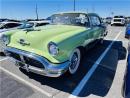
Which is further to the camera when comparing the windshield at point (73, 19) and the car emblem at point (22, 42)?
the windshield at point (73, 19)

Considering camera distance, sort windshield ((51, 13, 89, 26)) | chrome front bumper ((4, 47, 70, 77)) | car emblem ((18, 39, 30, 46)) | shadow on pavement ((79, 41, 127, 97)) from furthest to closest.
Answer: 1. windshield ((51, 13, 89, 26))
2. car emblem ((18, 39, 30, 46))
3. shadow on pavement ((79, 41, 127, 97))
4. chrome front bumper ((4, 47, 70, 77))

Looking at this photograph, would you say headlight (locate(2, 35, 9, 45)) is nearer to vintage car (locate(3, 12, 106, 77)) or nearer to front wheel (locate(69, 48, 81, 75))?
vintage car (locate(3, 12, 106, 77))

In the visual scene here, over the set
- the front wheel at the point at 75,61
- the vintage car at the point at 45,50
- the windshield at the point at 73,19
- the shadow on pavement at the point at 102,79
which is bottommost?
the shadow on pavement at the point at 102,79

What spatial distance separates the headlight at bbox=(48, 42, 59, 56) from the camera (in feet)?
12.2

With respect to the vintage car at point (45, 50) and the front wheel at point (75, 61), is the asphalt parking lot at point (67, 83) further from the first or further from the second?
the vintage car at point (45, 50)

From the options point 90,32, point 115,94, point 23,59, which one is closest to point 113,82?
point 115,94

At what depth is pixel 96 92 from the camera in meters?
3.81

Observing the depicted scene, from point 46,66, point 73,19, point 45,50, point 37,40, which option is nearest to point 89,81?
point 46,66

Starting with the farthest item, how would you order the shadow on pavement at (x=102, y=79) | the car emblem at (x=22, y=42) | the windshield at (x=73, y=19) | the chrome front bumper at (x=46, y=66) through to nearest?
1. the windshield at (x=73, y=19)
2. the car emblem at (x=22, y=42)
3. the shadow on pavement at (x=102, y=79)
4. the chrome front bumper at (x=46, y=66)

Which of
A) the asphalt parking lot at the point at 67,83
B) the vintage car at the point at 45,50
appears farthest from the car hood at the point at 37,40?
the asphalt parking lot at the point at 67,83

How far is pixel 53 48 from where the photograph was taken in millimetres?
3752

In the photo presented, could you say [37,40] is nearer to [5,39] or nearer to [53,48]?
[53,48]

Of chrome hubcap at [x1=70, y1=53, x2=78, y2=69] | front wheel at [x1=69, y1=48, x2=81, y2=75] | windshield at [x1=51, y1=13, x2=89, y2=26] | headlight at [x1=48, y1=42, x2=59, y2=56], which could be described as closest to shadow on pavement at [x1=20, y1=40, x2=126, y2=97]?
front wheel at [x1=69, y1=48, x2=81, y2=75]

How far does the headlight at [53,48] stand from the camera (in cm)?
371
